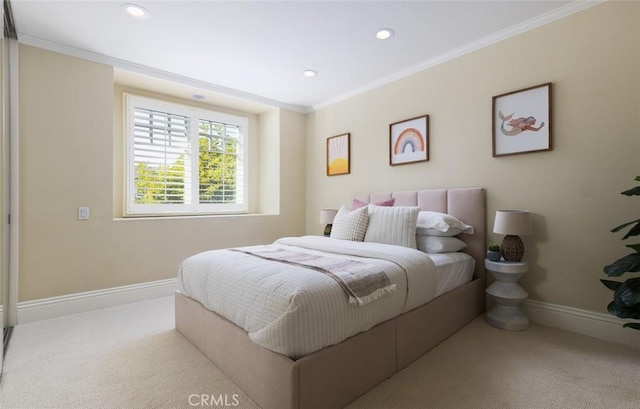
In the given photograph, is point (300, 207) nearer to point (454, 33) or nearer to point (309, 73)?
point (309, 73)

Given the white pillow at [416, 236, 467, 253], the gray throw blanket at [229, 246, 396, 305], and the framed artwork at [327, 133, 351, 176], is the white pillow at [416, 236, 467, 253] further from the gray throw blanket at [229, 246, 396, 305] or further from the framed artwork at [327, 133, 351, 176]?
the framed artwork at [327, 133, 351, 176]

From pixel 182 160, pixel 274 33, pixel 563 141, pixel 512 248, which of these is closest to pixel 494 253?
pixel 512 248

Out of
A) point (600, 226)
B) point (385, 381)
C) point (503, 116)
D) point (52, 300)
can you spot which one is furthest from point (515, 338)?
point (52, 300)

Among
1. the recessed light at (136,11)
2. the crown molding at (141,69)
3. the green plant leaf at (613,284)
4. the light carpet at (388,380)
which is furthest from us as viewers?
the crown molding at (141,69)

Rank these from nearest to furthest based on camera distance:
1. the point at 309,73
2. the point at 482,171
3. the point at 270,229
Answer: the point at 482,171
the point at 309,73
the point at 270,229

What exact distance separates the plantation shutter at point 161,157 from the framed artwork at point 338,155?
196 centimetres

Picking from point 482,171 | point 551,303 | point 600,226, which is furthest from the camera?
point 482,171

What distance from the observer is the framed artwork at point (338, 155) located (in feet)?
13.6

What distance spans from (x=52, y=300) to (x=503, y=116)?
4.47m

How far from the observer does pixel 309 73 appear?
3.49 m

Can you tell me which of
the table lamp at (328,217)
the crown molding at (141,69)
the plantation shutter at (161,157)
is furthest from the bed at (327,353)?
the crown molding at (141,69)

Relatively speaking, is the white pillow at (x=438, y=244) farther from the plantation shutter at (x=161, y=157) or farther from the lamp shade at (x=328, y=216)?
the plantation shutter at (x=161, y=157)

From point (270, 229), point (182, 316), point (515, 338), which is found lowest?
point (515, 338)

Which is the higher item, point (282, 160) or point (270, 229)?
point (282, 160)
